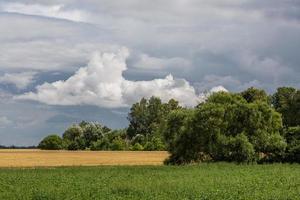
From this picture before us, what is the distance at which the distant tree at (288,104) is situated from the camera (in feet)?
361

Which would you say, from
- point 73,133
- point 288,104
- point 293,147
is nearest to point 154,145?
point 73,133

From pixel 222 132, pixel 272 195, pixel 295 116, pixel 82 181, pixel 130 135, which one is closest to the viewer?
pixel 272 195

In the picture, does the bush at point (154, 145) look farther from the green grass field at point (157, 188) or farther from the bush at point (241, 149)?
the green grass field at point (157, 188)

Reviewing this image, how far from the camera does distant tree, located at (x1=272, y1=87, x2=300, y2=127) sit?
110081 millimetres

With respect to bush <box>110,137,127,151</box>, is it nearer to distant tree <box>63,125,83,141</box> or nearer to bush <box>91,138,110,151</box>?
bush <box>91,138,110,151</box>

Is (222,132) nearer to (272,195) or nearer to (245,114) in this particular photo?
(245,114)

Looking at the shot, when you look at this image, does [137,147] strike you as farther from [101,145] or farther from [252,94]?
[252,94]

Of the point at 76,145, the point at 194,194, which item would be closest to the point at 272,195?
the point at 194,194

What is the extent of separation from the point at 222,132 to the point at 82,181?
3356cm

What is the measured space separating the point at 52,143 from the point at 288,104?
171 feet

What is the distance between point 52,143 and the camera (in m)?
138

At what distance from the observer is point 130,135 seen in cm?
16812

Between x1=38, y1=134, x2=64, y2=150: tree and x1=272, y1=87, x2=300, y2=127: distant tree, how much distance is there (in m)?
47.0

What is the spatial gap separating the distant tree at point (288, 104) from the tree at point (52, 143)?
154ft
